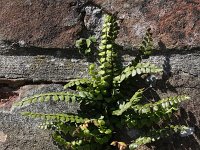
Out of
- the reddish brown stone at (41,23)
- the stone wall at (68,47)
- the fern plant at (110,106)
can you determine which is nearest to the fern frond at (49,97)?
the fern plant at (110,106)

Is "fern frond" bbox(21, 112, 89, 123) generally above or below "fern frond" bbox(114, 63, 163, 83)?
below

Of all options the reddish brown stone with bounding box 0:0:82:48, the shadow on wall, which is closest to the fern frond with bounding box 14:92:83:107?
the reddish brown stone with bounding box 0:0:82:48

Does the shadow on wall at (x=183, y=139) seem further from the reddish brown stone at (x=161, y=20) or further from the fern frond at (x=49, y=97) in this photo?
the fern frond at (x=49, y=97)

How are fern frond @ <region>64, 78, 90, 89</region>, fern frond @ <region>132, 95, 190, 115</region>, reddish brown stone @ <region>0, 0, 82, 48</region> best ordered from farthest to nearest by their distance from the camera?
reddish brown stone @ <region>0, 0, 82, 48</region> → fern frond @ <region>64, 78, 90, 89</region> → fern frond @ <region>132, 95, 190, 115</region>

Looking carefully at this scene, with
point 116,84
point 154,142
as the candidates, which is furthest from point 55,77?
point 154,142

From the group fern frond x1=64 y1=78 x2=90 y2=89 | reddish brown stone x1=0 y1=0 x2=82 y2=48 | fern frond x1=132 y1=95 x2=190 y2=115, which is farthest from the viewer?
reddish brown stone x1=0 y1=0 x2=82 y2=48

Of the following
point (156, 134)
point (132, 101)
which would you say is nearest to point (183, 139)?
point (156, 134)

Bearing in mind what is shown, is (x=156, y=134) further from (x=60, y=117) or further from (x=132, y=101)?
(x=60, y=117)

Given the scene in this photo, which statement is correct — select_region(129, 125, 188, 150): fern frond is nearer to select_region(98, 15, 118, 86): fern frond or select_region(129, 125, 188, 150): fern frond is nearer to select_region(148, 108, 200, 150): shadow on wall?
select_region(148, 108, 200, 150): shadow on wall
